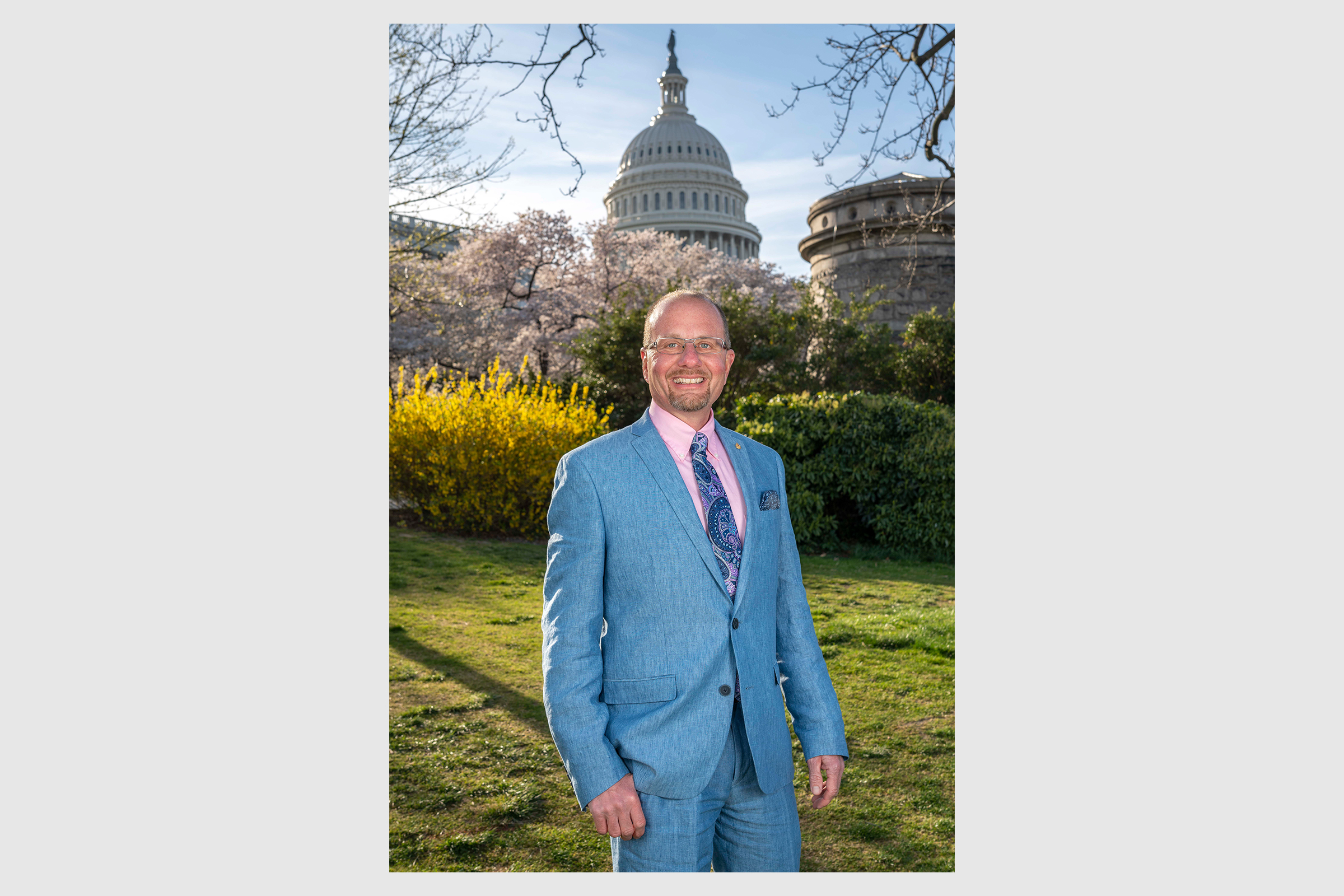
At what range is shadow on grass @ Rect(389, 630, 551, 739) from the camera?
5.03m

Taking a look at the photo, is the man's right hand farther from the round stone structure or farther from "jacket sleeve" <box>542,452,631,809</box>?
the round stone structure

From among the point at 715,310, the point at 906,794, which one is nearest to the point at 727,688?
the point at 715,310

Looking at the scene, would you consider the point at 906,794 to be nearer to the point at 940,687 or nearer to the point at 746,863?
the point at 940,687

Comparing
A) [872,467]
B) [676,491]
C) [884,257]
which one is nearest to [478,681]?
[676,491]

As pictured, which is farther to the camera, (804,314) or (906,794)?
(804,314)

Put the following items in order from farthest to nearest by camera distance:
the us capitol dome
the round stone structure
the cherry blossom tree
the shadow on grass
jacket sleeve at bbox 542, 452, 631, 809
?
the us capitol dome → the cherry blossom tree → the round stone structure → the shadow on grass → jacket sleeve at bbox 542, 452, 631, 809

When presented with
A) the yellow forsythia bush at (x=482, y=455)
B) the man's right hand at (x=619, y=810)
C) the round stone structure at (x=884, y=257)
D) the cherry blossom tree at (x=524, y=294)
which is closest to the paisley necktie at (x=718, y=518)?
the man's right hand at (x=619, y=810)

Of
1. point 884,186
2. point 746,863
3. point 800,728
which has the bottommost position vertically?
point 746,863

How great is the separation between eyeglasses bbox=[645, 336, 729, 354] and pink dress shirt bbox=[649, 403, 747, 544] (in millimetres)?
166

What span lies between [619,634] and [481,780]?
8.23ft

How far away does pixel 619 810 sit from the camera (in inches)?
77.4

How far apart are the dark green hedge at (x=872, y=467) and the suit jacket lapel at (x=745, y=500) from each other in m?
7.91

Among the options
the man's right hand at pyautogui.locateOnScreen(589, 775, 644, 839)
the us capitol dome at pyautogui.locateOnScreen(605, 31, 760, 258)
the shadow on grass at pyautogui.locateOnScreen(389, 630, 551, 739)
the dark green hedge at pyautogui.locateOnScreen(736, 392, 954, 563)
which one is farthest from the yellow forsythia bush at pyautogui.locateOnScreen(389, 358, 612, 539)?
the us capitol dome at pyautogui.locateOnScreen(605, 31, 760, 258)

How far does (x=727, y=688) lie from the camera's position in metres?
2.10
